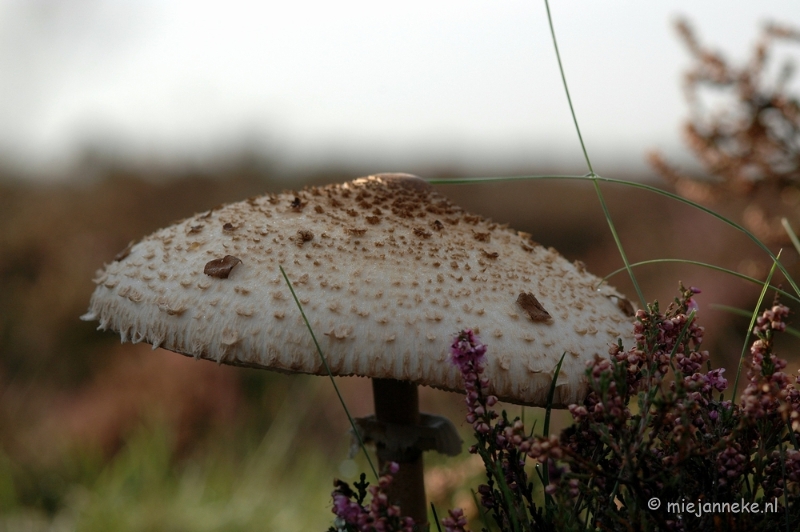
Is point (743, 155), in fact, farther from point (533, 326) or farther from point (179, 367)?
point (179, 367)

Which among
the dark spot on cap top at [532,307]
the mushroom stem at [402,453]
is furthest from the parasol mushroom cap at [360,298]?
the mushroom stem at [402,453]

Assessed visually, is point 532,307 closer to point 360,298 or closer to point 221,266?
point 360,298

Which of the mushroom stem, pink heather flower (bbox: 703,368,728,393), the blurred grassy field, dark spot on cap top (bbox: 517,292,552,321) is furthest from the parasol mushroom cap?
the blurred grassy field

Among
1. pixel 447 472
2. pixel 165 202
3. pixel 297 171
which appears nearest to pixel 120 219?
pixel 165 202

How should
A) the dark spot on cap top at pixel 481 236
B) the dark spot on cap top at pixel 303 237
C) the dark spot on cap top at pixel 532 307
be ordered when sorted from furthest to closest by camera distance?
1. the dark spot on cap top at pixel 481 236
2. the dark spot on cap top at pixel 303 237
3. the dark spot on cap top at pixel 532 307

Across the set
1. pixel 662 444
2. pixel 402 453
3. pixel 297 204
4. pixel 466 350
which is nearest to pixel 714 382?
pixel 662 444

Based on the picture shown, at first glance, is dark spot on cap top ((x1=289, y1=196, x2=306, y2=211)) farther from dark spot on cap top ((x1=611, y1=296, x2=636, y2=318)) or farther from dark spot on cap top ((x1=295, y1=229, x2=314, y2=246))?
dark spot on cap top ((x1=611, y1=296, x2=636, y2=318))

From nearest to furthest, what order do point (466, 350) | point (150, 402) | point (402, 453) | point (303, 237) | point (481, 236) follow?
point (466, 350) < point (303, 237) < point (481, 236) < point (402, 453) < point (150, 402)

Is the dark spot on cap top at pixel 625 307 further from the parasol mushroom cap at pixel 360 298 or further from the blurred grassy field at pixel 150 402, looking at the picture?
the blurred grassy field at pixel 150 402
